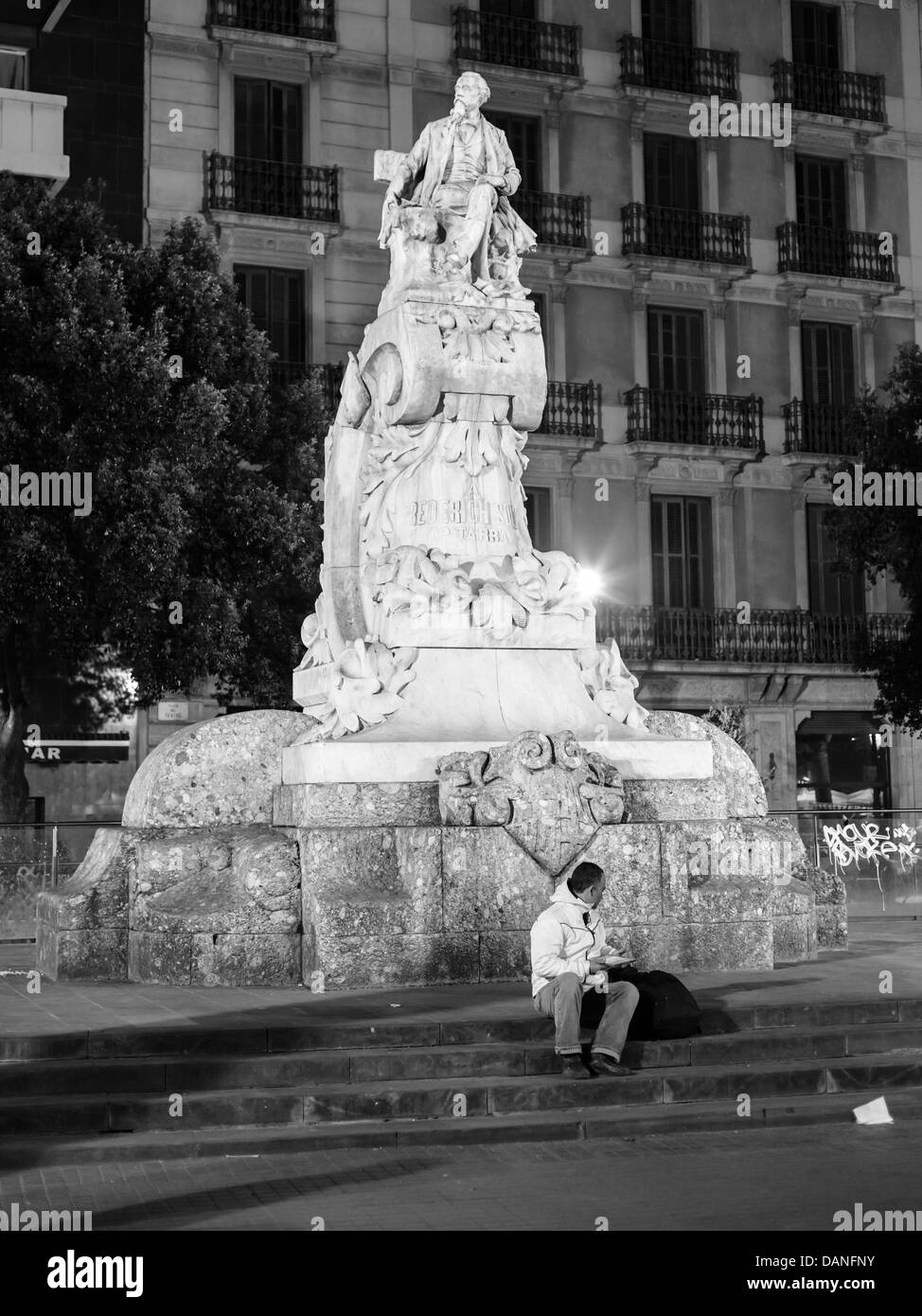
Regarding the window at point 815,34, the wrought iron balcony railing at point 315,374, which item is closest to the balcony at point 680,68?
the window at point 815,34

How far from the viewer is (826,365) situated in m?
34.2

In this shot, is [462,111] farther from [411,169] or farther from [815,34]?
[815,34]

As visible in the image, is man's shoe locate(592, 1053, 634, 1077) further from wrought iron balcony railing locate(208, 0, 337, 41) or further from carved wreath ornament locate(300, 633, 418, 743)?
→ wrought iron balcony railing locate(208, 0, 337, 41)

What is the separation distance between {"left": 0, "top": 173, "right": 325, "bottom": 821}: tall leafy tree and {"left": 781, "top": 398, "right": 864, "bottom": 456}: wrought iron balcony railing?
454 inches

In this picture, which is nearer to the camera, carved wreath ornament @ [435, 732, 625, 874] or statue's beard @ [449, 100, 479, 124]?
carved wreath ornament @ [435, 732, 625, 874]

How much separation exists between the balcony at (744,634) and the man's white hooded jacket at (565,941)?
22.3 meters

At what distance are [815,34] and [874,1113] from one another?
30.9 m

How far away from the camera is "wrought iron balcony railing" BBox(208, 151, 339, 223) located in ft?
97.5

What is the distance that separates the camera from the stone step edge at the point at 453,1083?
25.5 feet

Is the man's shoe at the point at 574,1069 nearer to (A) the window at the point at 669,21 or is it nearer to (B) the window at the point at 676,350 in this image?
(B) the window at the point at 676,350

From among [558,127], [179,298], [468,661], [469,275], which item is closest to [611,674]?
[468,661]

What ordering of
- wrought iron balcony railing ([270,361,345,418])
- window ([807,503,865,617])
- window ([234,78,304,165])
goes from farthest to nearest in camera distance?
window ([807,503,865,617]) → window ([234,78,304,165]) → wrought iron balcony railing ([270,361,345,418])

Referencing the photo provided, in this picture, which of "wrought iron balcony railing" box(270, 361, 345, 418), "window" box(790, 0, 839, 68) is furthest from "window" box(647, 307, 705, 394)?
"wrought iron balcony railing" box(270, 361, 345, 418)

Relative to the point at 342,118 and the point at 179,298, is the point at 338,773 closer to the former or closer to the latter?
the point at 179,298
